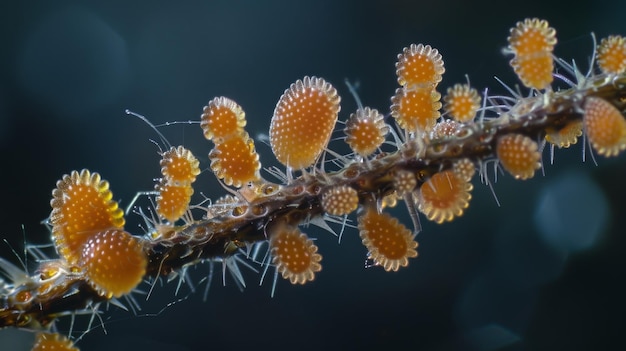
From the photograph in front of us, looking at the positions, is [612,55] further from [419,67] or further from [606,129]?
[419,67]

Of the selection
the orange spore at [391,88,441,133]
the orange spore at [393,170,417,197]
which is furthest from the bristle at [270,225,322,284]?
the orange spore at [391,88,441,133]

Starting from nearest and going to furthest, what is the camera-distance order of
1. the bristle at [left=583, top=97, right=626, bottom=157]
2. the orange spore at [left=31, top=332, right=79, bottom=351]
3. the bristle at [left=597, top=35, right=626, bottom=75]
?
the bristle at [left=583, top=97, right=626, bottom=157], the bristle at [left=597, top=35, right=626, bottom=75], the orange spore at [left=31, top=332, right=79, bottom=351]

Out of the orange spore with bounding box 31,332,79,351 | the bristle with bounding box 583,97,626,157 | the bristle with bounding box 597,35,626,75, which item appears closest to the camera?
the bristle with bounding box 583,97,626,157

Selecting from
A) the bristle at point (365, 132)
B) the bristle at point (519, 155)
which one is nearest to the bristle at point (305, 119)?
the bristle at point (365, 132)

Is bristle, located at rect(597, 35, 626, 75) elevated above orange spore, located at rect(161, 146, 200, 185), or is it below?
above

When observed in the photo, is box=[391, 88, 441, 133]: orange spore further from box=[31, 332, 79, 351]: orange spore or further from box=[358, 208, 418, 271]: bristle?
box=[31, 332, 79, 351]: orange spore

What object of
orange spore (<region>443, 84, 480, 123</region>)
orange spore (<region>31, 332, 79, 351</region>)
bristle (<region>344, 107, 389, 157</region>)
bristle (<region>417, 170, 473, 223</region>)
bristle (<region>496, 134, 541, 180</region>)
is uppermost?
orange spore (<region>443, 84, 480, 123</region>)
